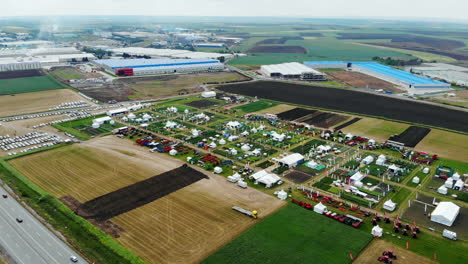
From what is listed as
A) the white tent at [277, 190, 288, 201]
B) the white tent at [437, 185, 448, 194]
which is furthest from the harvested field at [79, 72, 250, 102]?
the white tent at [437, 185, 448, 194]

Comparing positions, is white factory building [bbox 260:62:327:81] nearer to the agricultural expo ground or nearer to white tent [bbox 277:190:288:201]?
the agricultural expo ground

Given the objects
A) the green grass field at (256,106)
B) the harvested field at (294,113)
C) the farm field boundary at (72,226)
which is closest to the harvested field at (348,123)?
the harvested field at (294,113)

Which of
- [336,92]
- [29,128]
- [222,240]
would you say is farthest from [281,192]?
[336,92]

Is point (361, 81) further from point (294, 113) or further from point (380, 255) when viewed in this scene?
point (380, 255)

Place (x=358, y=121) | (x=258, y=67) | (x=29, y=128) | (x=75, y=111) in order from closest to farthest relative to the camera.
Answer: (x=29, y=128) < (x=358, y=121) < (x=75, y=111) < (x=258, y=67)

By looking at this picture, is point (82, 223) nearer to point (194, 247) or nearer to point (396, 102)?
point (194, 247)
